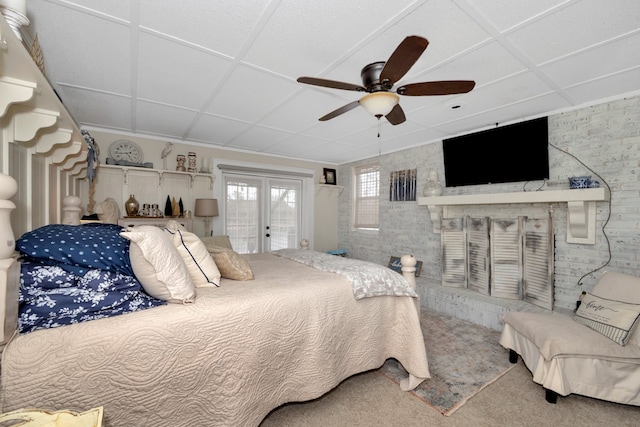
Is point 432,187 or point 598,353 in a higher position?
point 432,187

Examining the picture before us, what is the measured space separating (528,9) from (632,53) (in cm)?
108

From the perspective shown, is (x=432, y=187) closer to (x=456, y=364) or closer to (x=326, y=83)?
(x=456, y=364)

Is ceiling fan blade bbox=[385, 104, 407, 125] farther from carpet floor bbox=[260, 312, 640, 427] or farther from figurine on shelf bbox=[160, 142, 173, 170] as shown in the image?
figurine on shelf bbox=[160, 142, 173, 170]

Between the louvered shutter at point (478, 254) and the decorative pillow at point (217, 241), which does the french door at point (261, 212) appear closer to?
the decorative pillow at point (217, 241)

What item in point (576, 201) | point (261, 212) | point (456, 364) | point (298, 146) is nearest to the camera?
point (456, 364)

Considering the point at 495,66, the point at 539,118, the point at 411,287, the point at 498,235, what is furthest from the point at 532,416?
the point at 539,118

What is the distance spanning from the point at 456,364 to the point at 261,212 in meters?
3.69

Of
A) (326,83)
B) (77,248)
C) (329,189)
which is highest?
(326,83)

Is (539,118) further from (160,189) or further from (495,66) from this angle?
(160,189)

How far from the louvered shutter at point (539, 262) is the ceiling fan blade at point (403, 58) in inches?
101

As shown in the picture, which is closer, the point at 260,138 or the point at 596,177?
the point at 596,177

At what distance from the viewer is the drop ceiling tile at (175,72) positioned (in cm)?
181

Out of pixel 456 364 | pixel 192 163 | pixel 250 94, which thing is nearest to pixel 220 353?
pixel 456 364

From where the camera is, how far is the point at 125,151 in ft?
11.9
